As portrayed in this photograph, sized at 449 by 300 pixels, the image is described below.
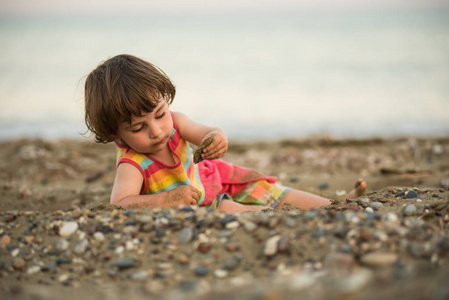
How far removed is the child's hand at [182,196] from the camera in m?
3.21

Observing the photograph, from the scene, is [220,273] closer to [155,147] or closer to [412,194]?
[155,147]

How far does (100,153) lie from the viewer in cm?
695

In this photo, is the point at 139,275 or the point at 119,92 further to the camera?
the point at 119,92

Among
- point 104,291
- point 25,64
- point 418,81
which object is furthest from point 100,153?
point 25,64

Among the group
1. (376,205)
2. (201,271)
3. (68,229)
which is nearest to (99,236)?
(68,229)

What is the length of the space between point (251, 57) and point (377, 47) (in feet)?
25.2

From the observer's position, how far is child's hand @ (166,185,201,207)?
321 centimetres

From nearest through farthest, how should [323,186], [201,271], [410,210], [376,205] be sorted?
[201,271] < [410,210] < [376,205] < [323,186]

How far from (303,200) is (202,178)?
1.02 meters

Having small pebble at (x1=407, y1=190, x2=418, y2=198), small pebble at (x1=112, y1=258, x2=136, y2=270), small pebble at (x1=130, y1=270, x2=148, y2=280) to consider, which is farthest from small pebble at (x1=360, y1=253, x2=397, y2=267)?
small pebble at (x1=407, y1=190, x2=418, y2=198)

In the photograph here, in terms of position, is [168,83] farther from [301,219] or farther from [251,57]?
[251,57]

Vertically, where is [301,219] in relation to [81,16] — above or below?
below

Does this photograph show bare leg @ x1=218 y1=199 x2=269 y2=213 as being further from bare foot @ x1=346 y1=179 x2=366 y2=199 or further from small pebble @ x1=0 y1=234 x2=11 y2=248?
small pebble @ x1=0 y1=234 x2=11 y2=248

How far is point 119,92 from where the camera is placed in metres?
3.15
